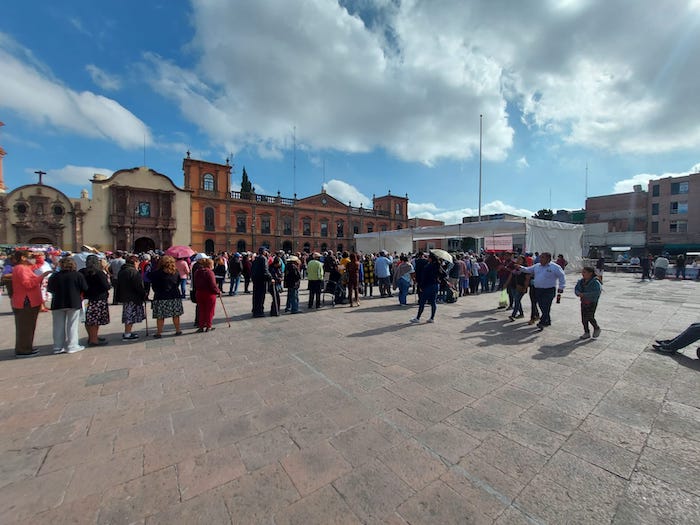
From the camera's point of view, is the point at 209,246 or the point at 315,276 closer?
the point at 315,276

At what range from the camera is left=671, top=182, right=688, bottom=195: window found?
37.8 metres

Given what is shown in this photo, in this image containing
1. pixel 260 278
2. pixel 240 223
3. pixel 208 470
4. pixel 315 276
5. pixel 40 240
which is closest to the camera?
pixel 208 470

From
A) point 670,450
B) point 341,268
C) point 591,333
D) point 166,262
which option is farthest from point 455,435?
point 341,268

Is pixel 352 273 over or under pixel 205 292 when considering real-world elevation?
over

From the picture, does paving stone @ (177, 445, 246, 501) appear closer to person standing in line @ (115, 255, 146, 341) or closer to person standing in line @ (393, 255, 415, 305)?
person standing in line @ (115, 255, 146, 341)

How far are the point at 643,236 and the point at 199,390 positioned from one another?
5634 centimetres

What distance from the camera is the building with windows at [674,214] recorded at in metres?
36.7

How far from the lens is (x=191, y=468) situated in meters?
2.15

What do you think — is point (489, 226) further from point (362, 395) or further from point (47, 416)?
point (47, 416)

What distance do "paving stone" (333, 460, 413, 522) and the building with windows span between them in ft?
178

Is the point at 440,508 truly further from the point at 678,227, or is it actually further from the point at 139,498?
the point at 678,227

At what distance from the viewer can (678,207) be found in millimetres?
38188

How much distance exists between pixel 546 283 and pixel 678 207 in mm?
51948

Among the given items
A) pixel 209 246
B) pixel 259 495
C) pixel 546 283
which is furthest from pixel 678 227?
pixel 209 246
